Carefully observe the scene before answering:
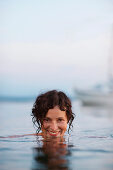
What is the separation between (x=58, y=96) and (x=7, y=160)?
1.81m

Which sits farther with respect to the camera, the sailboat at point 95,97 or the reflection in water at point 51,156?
the sailboat at point 95,97

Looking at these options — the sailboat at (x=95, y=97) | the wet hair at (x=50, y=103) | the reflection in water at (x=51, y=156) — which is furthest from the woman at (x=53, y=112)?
the sailboat at (x=95, y=97)

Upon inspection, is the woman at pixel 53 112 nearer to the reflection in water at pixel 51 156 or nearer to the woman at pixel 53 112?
the woman at pixel 53 112

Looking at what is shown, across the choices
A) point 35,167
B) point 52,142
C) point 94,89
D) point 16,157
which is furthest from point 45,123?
point 94,89

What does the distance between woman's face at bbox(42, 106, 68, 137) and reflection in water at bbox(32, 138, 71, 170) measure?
0.16m

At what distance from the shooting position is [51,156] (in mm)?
3752

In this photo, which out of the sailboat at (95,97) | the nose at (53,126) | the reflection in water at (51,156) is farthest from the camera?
the sailboat at (95,97)

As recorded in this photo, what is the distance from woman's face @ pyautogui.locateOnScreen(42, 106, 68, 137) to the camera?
507 cm

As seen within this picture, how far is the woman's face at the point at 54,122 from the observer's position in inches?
200

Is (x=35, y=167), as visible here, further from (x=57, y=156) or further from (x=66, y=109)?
(x=66, y=109)

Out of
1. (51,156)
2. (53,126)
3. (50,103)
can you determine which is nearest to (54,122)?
(53,126)

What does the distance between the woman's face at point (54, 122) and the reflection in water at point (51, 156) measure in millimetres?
162

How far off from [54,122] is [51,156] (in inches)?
53.0

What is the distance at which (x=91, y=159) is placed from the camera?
3754 millimetres
